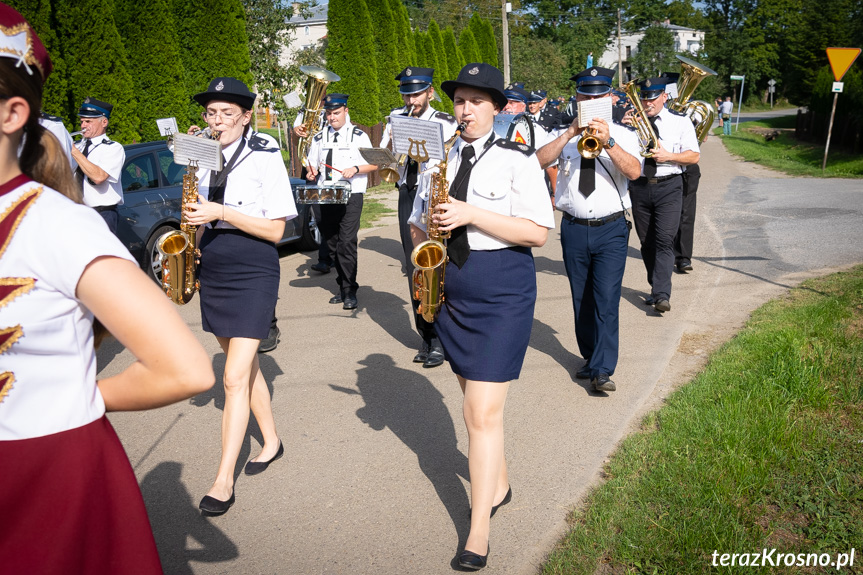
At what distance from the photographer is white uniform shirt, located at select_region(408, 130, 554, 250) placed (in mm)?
3506

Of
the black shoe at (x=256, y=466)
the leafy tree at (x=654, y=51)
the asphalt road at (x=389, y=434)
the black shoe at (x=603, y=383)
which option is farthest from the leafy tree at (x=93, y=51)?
the leafy tree at (x=654, y=51)

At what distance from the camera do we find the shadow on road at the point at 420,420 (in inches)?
169

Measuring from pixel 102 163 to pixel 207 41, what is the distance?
8.86 metres

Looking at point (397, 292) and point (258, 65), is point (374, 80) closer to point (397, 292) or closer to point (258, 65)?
point (258, 65)

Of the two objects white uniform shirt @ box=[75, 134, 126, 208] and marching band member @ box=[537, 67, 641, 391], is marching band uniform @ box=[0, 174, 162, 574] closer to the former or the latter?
marching band member @ box=[537, 67, 641, 391]

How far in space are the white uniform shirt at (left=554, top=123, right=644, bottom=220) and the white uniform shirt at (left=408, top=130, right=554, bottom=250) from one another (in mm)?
2335

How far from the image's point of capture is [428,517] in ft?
13.2

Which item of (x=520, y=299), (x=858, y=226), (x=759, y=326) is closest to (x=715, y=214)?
(x=858, y=226)

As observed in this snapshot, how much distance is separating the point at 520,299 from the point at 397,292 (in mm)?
5842

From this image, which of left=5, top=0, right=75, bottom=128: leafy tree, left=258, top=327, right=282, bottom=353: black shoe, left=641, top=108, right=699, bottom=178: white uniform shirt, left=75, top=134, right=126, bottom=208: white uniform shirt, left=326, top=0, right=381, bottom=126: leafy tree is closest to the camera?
left=258, top=327, right=282, bottom=353: black shoe

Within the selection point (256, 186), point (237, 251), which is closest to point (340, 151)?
point (256, 186)

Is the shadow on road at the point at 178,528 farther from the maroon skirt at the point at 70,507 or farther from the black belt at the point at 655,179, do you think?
the black belt at the point at 655,179

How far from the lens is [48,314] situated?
1470 millimetres

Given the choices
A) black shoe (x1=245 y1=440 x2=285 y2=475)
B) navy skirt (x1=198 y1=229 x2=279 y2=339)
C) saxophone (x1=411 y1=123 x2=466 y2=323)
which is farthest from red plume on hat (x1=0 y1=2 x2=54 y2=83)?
black shoe (x1=245 y1=440 x2=285 y2=475)
